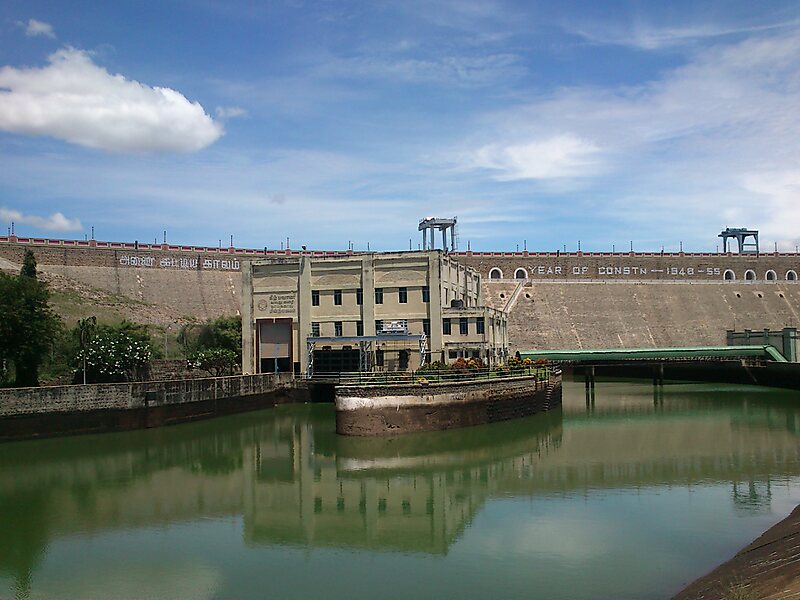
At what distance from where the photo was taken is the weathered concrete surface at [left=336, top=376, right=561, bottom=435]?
90.2 feet

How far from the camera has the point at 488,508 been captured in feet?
58.9

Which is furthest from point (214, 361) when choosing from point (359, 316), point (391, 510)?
point (391, 510)

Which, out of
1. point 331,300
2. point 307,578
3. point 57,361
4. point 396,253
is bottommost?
point 307,578

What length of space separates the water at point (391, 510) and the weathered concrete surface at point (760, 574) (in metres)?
0.66

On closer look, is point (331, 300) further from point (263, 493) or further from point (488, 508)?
point (488, 508)

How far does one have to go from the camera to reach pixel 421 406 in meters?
28.4

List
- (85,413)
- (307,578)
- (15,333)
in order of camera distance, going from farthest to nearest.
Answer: (15,333)
(85,413)
(307,578)

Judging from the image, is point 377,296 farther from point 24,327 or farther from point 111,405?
point 24,327

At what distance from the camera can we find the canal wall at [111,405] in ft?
Answer: 91.6

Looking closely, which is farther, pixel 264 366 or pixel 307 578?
pixel 264 366

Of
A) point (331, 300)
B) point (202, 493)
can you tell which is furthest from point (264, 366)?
point (202, 493)

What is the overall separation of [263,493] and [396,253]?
25.8 m

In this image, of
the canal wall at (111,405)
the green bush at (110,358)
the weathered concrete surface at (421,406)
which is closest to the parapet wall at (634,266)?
the green bush at (110,358)

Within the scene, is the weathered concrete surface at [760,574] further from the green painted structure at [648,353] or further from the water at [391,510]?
the green painted structure at [648,353]
